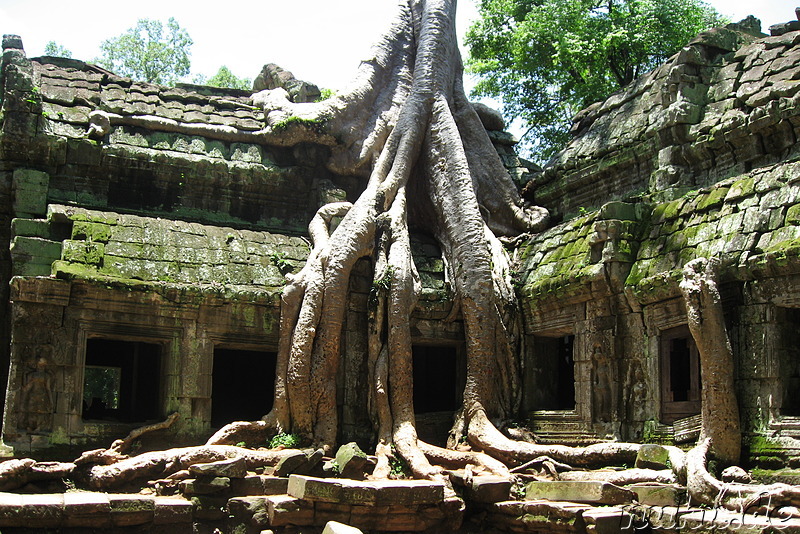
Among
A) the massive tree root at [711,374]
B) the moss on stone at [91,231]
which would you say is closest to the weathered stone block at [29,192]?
the moss on stone at [91,231]

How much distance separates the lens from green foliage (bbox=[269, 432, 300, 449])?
10.4 m

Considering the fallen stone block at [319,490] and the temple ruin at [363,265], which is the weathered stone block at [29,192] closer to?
the temple ruin at [363,265]

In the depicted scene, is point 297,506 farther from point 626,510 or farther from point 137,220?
point 137,220

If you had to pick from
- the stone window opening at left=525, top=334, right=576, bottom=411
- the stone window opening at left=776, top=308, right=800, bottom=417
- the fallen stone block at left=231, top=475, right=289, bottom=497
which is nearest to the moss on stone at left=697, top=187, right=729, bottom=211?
the stone window opening at left=776, top=308, right=800, bottom=417

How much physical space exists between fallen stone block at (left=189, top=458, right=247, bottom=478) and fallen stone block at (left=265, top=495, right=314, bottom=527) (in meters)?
0.71

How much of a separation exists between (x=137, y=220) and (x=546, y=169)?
5684 mm

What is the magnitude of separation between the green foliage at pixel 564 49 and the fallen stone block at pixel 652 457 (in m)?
9.23

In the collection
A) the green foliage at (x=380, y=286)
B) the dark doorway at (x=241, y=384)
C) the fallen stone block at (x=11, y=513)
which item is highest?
the green foliage at (x=380, y=286)

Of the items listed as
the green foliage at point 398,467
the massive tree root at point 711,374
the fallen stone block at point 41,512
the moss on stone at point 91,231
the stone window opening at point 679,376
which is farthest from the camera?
the moss on stone at point 91,231

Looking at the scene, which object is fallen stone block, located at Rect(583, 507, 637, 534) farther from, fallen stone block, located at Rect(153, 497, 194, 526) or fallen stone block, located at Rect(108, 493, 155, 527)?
fallen stone block, located at Rect(108, 493, 155, 527)

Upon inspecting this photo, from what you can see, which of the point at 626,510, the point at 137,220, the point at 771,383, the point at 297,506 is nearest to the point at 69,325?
the point at 137,220

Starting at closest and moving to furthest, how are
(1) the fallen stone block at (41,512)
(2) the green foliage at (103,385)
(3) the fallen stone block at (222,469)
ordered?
(1) the fallen stone block at (41,512), (3) the fallen stone block at (222,469), (2) the green foliage at (103,385)

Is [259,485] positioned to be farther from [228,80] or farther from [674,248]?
[228,80]

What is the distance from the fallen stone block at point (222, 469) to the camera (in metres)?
8.70
